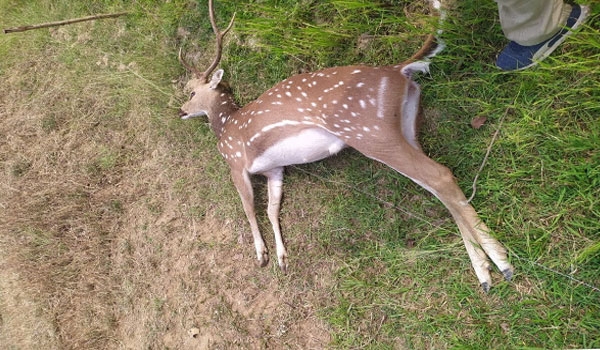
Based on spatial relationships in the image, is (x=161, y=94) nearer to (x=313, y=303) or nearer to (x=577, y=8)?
(x=313, y=303)

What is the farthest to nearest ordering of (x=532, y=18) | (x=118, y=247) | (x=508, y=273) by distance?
(x=118, y=247) < (x=508, y=273) < (x=532, y=18)

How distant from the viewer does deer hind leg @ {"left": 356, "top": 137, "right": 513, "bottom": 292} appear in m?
2.32

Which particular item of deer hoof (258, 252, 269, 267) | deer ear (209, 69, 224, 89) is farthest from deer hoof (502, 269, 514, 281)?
deer ear (209, 69, 224, 89)

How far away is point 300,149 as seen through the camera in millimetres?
2861

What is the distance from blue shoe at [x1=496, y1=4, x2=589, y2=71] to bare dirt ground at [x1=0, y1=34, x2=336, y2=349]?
63.8 inches

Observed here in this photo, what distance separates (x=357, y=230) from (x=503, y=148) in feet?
3.35

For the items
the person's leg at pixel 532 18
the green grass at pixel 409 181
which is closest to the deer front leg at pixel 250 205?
the green grass at pixel 409 181

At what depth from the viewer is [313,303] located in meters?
3.00

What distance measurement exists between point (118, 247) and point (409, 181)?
260cm

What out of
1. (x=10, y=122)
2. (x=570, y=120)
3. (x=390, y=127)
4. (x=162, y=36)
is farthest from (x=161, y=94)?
(x=570, y=120)

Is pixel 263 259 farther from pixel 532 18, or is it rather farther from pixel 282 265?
pixel 532 18

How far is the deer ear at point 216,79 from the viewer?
11.1 ft

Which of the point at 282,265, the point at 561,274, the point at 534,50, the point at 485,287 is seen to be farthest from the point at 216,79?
the point at 561,274

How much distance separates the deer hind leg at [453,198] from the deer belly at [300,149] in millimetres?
354
